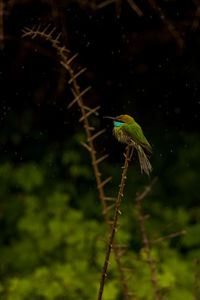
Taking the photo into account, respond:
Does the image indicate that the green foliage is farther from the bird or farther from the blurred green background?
the bird

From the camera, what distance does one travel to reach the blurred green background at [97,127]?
156 inches

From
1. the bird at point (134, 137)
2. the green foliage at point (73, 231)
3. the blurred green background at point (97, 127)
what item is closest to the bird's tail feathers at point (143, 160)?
the bird at point (134, 137)

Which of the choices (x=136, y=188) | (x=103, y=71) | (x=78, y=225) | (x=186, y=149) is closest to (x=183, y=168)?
(x=186, y=149)

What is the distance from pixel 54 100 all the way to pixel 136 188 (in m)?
1.01

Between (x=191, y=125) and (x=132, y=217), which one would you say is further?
(x=191, y=125)

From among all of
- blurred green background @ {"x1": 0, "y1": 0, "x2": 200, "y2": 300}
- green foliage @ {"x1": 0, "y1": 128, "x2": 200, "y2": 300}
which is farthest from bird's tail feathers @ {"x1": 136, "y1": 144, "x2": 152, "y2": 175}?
blurred green background @ {"x1": 0, "y1": 0, "x2": 200, "y2": 300}

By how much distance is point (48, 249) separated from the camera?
389cm

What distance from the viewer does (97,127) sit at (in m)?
4.23

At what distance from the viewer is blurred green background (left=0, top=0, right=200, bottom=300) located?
3.97 metres

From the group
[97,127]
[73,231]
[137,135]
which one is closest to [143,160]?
[137,135]

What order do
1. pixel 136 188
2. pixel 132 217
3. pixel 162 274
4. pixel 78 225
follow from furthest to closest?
pixel 136 188 < pixel 132 217 < pixel 78 225 < pixel 162 274

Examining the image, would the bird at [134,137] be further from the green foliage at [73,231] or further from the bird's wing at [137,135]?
the green foliage at [73,231]

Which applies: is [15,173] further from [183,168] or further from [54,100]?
[183,168]

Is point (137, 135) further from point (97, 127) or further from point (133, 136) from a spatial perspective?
point (97, 127)
